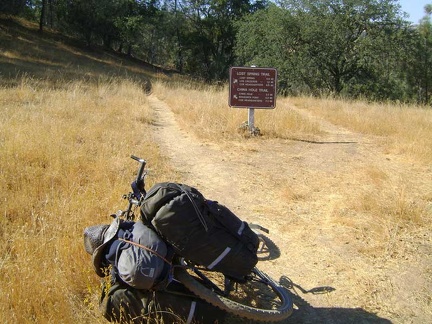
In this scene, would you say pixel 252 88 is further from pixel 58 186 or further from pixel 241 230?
pixel 241 230

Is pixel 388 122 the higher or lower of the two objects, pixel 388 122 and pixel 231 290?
the higher

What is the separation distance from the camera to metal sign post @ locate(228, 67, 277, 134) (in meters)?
8.23

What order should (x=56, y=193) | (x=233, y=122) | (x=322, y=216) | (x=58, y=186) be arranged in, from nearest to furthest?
(x=56, y=193) < (x=322, y=216) < (x=58, y=186) < (x=233, y=122)

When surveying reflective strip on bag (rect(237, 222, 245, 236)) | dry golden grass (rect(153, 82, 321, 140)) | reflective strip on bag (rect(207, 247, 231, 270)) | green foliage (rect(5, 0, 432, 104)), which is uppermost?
green foliage (rect(5, 0, 432, 104))

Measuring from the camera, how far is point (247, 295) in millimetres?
2965

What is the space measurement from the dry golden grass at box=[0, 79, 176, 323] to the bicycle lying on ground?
0.61m

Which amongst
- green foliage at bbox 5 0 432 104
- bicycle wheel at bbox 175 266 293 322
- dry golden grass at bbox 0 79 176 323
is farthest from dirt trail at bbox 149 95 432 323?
green foliage at bbox 5 0 432 104

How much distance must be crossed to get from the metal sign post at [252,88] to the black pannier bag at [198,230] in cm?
586

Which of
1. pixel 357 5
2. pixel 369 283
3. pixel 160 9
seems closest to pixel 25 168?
pixel 369 283

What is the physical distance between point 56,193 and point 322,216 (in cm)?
287

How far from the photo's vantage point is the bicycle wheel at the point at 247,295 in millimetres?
2395

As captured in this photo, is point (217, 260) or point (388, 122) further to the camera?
point (388, 122)

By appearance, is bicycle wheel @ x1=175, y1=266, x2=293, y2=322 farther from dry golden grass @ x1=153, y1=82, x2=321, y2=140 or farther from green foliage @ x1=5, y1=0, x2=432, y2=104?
green foliage @ x1=5, y1=0, x2=432, y2=104

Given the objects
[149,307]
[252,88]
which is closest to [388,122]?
[252,88]
